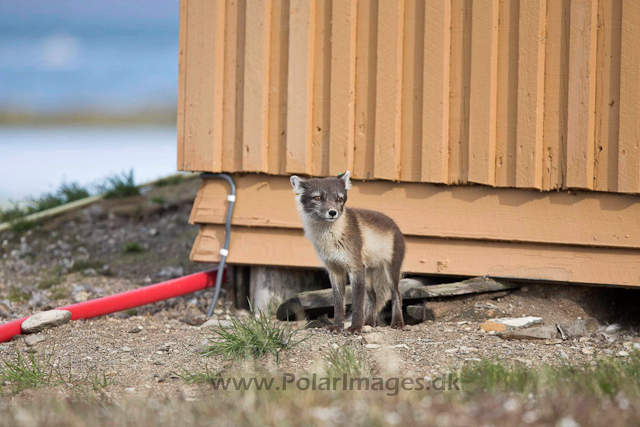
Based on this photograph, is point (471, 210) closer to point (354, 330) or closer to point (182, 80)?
point (354, 330)

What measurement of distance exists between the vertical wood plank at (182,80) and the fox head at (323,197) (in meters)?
1.87

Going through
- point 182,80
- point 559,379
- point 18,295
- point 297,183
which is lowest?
point 18,295

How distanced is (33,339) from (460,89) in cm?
451

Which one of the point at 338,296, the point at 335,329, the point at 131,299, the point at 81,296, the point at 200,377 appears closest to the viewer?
the point at 200,377

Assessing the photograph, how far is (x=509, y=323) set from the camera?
18.5 feet

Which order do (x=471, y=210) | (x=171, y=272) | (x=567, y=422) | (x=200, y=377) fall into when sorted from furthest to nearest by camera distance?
(x=171, y=272)
(x=471, y=210)
(x=200, y=377)
(x=567, y=422)

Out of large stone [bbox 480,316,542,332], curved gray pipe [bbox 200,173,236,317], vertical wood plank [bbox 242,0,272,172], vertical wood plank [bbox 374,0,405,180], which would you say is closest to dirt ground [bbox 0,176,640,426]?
large stone [bbox 480,316,542,332]

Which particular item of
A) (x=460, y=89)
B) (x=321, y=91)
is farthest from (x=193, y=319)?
(x=460, y=89)

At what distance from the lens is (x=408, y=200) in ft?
21.2

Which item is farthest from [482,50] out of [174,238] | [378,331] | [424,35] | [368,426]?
[174,238]

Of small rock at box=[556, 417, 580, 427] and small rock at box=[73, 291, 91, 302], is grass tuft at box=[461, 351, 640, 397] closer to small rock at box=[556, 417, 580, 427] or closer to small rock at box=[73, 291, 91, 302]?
small rock at box=[556, 417, 580, 427]

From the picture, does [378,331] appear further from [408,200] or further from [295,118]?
[295,118]

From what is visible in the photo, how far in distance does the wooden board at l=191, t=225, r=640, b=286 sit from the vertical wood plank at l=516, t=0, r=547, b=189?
74cm

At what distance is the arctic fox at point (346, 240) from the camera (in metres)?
5.27
